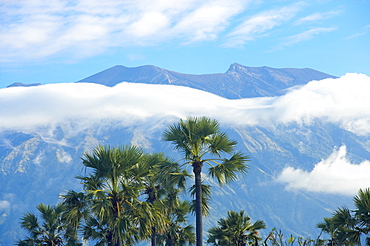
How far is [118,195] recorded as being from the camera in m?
28.2

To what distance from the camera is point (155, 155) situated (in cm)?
3797

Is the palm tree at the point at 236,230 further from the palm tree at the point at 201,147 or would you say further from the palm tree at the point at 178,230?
the palm tree at the point at 201,147

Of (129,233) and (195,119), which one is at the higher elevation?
(195,119)

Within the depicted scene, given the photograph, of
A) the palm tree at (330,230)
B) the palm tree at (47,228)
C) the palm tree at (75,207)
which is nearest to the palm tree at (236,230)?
the palm tree at (330,230)

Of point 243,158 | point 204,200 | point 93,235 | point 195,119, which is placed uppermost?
point 195,119

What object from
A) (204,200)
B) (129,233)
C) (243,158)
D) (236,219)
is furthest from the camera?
(236,219)

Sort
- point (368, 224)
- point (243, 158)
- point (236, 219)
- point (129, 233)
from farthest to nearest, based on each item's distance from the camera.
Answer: point (236, 219), point (243, 158), point (129, 233), point (368, 224)

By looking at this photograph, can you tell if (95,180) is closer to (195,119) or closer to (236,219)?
(195,119)

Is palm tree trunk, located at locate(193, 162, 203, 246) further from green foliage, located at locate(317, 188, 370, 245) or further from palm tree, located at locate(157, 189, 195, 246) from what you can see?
green foliage, located at locate(317, 188, 370, 245)

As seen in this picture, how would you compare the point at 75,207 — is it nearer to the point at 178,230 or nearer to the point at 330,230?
the point at 178,230

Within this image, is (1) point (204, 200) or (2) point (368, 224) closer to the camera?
(2) point (368, 224)

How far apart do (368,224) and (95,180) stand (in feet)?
51.5

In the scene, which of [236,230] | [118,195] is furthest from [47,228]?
[236,230]

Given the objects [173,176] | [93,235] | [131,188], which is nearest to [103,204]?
[131,188]
